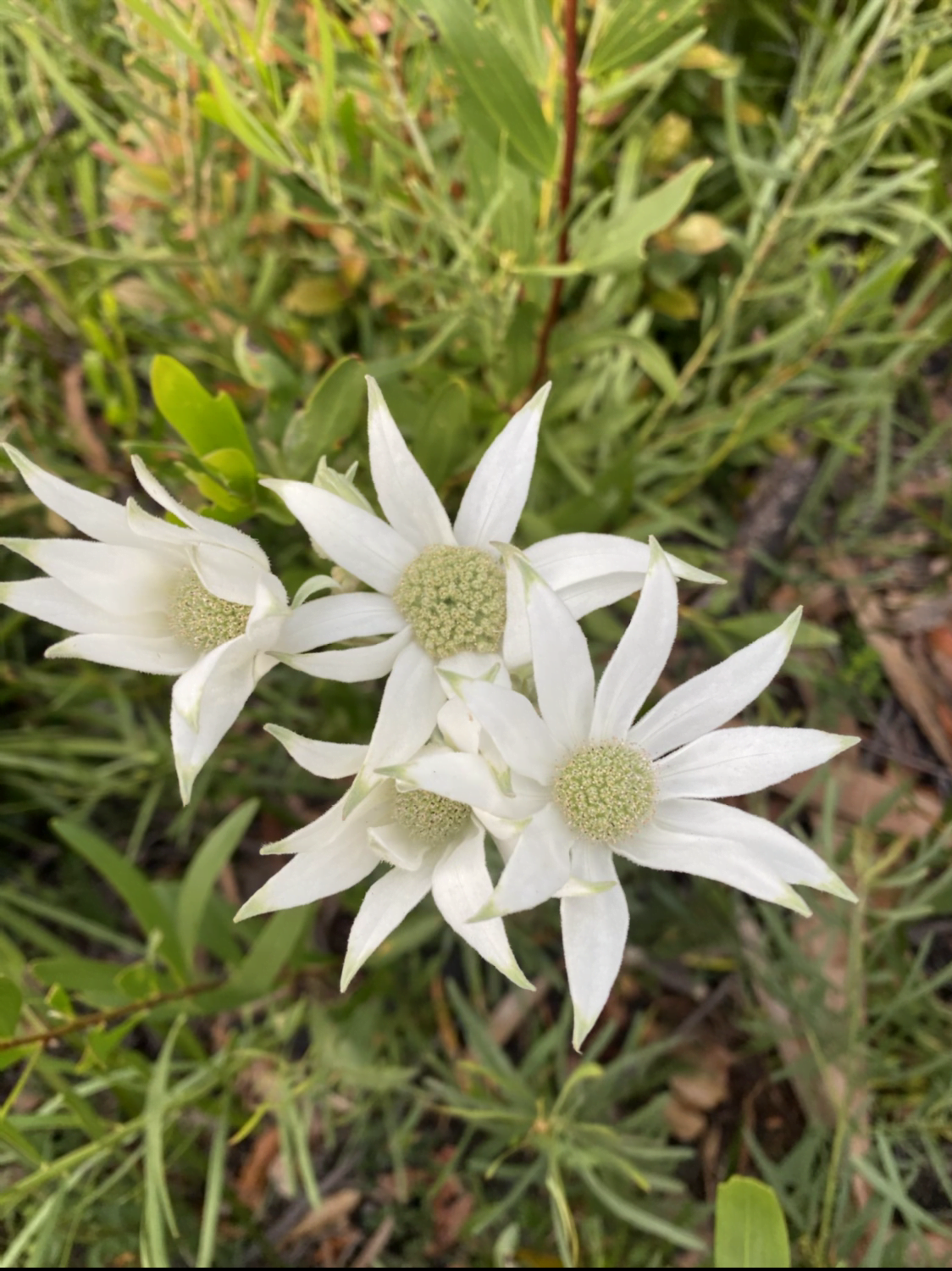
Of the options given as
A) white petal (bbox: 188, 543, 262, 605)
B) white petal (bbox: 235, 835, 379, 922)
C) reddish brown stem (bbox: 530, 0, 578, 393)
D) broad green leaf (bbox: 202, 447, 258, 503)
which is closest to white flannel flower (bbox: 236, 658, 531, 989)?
white petal (bbox: 235, 835, 379, 922)

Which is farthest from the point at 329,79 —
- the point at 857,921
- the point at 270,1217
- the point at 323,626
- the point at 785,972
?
the point at 270,1217

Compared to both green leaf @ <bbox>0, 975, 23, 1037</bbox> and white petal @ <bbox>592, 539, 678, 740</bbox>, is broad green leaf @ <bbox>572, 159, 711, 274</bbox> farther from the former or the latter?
green leaf @ <bbox>0, 975, 23, 1037</bbox>

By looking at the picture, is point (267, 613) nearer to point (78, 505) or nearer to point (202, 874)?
point (78, 505)

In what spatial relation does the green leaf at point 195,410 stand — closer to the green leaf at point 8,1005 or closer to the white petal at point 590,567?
the white petal at point 590,567

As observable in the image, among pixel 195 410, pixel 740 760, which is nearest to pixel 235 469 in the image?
pixel 195 410

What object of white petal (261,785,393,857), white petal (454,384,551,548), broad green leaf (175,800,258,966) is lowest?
broad green leaf (175,800,258,966)

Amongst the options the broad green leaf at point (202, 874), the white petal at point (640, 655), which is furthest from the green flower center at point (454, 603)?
the broad green leaf at point (202, 874)
